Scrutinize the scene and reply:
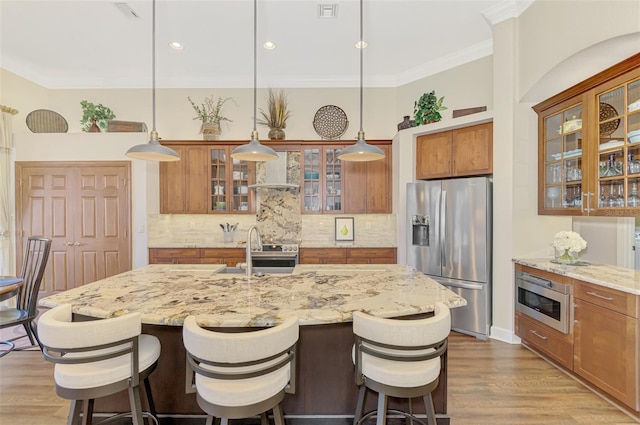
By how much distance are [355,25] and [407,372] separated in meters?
3.55

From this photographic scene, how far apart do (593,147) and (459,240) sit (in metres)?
1.48

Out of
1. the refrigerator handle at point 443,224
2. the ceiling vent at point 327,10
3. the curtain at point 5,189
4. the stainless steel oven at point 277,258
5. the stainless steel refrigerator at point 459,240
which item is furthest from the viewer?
the stainless steel oven at point 277,258

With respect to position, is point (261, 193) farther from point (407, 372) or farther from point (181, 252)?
point (407, 372)

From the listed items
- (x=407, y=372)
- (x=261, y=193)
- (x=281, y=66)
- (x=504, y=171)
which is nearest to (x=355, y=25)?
(x=281, y=66)

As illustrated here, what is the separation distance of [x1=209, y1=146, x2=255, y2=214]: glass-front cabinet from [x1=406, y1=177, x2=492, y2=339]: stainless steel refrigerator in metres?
2.47

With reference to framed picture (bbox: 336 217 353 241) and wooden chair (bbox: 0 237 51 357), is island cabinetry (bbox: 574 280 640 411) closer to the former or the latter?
framed picture (bbox: 336 217 353 241)

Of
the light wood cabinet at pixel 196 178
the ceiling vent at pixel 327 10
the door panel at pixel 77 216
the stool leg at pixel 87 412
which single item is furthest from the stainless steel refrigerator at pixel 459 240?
the door panel at pixel 77 216

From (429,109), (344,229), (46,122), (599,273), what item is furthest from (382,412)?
(46,122)

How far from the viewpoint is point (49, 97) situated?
16.0 ft

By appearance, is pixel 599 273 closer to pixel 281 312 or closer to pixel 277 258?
pixel 281 312

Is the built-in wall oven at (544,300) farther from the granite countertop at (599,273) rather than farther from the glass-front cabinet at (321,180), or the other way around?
the glass-front cabinet at (321,180)

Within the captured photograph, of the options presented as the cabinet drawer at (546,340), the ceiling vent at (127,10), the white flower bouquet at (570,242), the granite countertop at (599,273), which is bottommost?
the cabinet drawer at (546,340)

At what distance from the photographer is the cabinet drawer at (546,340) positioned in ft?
8.49

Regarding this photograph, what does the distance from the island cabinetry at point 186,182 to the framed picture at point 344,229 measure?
2060mm
